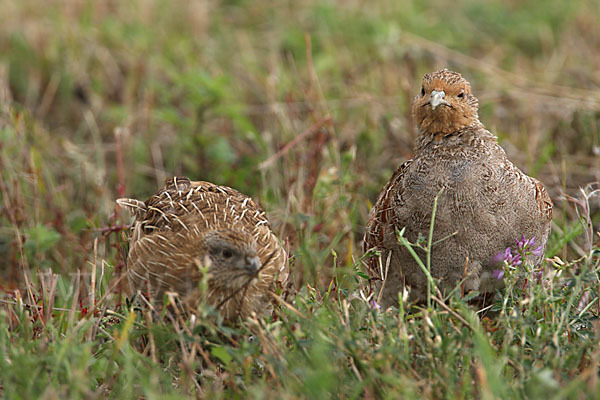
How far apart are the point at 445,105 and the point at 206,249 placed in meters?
1.50

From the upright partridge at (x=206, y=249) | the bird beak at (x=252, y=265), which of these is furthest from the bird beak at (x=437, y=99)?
the bird beak at (x=252, y=265)

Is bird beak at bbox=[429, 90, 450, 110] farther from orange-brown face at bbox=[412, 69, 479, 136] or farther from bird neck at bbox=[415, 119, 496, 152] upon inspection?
→ bird neck at bbox=[415, 119, 496, 152]

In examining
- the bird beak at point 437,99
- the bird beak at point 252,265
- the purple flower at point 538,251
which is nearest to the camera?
the bird beak at point 252,265

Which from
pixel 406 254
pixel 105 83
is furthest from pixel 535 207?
pixel 105 83

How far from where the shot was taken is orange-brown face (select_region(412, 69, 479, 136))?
4.31 meters

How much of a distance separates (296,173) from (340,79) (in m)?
1.98

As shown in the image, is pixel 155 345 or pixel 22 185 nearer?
pixel 155 345

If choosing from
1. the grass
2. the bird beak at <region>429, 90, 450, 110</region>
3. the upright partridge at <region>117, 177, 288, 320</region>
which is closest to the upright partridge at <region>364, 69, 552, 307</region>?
the bird beak at <region>429, 90, 450, 110</region>

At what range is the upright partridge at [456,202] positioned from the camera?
4.16m

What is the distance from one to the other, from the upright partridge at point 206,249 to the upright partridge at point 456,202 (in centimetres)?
64

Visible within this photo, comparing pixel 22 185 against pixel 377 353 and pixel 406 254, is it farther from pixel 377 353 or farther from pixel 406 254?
pixel 377 353

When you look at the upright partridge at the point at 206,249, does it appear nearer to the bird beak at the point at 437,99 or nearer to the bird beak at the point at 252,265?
the bird beak at the point at 252,265

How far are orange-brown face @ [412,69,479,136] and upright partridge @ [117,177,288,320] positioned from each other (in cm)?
109

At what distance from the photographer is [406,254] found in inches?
171
